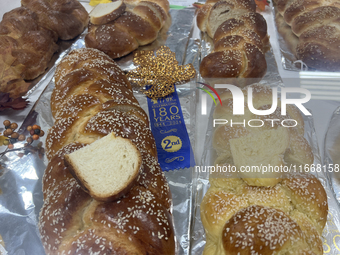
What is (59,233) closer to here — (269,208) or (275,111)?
(269,208)

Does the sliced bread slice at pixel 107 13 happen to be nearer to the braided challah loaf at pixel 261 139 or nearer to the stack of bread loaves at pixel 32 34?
the stack of bread loaves at pixel 32 34

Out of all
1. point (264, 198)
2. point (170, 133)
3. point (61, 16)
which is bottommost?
point (170, 133)

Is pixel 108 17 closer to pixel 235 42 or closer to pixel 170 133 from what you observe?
pixel 235 42

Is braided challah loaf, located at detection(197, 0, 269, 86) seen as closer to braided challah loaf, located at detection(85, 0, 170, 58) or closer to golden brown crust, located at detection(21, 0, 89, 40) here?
braided challah loaf, located at detection(85, 0, 170, 58)

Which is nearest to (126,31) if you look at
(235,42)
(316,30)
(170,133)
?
(235,42)

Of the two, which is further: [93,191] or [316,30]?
[316,30]

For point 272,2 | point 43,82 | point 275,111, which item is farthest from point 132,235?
point 272,2
